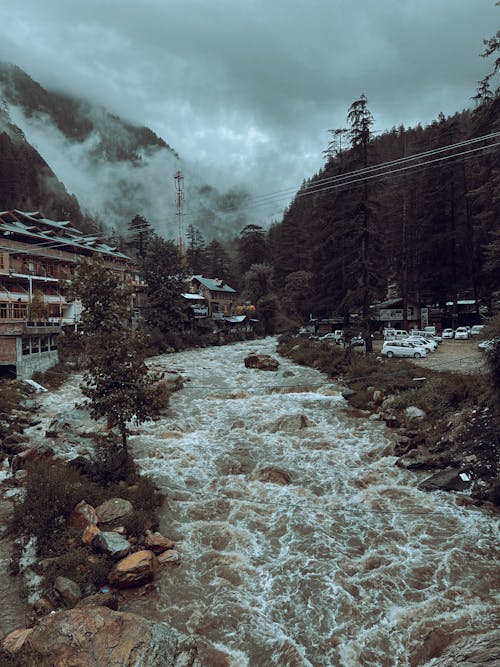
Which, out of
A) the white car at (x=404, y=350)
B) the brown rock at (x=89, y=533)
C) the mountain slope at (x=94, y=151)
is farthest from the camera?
the mountain slope at (x=94, y=151)

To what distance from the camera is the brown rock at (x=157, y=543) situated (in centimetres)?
1024

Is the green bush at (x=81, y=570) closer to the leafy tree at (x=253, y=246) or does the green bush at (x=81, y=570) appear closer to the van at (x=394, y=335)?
the van at (x=394, y=335)

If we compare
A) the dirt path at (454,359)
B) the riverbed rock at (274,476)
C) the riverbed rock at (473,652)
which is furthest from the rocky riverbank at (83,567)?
the dirt path at (454,359)

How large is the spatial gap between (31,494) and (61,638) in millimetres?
5315

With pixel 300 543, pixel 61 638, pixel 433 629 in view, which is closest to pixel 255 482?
pixel 300 543

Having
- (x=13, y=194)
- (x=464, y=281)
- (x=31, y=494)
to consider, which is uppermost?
(x=13, y=194)

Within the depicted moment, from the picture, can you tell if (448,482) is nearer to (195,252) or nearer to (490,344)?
(490,344)

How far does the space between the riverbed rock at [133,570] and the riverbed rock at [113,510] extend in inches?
62.9

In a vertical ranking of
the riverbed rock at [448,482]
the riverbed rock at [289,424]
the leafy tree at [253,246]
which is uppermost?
the leafy tree at [253,246]

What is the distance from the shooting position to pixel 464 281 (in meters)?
49.0

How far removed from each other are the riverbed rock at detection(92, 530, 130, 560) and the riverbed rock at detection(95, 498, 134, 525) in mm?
857

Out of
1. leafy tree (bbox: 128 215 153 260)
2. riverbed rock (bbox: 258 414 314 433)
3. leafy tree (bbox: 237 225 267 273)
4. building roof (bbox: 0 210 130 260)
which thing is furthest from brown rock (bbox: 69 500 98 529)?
leafy tree (bbox: 237 225 267 273)

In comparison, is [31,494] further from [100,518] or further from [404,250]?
[404,250]

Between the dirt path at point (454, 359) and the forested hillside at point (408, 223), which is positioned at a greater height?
the forested hillside at point (408, 223)
